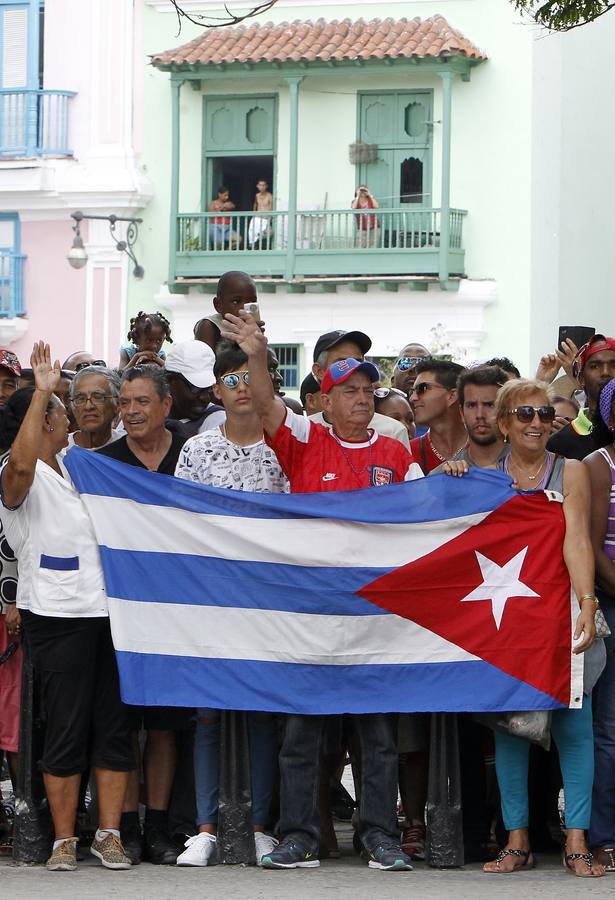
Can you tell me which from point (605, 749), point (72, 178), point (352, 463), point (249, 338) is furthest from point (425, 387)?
point (72, 178)

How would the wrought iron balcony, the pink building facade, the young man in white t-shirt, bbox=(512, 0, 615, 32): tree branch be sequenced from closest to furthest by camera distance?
the young man in white t-shirt < bbox=(512, 0, 615, 32): tree branch < the pink building facade < the wrought iron balcony

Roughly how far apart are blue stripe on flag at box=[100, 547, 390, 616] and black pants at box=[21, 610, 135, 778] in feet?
1.01

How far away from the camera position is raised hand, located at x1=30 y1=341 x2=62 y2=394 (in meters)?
7.58

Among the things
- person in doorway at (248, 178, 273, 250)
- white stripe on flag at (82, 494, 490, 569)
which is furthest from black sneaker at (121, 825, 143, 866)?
person in doorway at (248, 178, 273, 250)

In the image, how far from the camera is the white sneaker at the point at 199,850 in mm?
7777

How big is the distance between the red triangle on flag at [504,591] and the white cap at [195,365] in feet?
6.39

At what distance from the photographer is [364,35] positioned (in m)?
31.2

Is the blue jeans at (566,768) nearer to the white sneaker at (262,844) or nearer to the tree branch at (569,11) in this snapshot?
the white sneaker at (262,844)

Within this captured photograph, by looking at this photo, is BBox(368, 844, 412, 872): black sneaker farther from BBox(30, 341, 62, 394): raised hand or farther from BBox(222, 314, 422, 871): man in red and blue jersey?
BBox(30, 341, 62, 394): raised hand

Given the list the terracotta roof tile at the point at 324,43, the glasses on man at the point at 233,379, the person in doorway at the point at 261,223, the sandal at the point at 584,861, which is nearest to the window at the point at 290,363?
the person in doorway at the point at 261,223

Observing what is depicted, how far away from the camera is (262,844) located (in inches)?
309

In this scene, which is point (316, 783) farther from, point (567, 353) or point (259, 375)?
point (567, 353)

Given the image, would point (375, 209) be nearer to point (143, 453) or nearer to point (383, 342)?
point (383, 342)

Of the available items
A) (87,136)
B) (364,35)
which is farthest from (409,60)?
(87,136)
